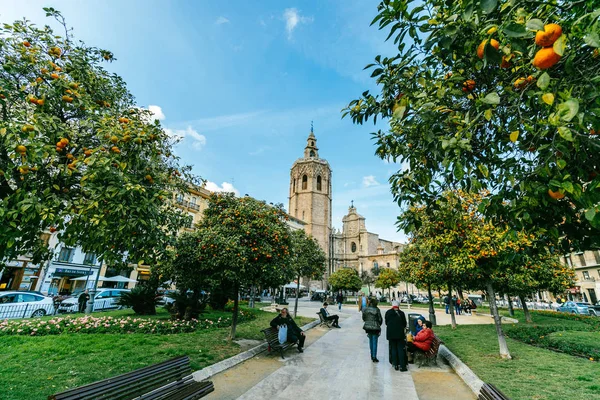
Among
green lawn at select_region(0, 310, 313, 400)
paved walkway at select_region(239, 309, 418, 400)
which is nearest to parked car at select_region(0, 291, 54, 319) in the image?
green lawn at select_region(0, 310, 313, 400)

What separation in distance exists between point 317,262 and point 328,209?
4143 cm

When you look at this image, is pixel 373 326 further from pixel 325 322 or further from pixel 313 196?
pixel 313 196

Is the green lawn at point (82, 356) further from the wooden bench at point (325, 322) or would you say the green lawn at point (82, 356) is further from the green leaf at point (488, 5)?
the green leaf at point (488, 5)

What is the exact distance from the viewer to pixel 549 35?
1638 millimetres

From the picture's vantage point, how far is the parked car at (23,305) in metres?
13.3

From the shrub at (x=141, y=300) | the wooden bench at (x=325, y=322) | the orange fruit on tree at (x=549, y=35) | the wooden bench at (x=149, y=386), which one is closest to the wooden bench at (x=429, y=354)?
the wooden bench at (x=149, y=386)

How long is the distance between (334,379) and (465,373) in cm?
292

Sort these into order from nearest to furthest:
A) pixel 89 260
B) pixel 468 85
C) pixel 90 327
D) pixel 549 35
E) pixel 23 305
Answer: pixel 549 35
pixel 468 85
pixel 90 327
pixel 23 305
pixel 89 260

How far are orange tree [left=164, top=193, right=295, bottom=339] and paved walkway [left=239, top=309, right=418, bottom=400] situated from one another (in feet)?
8.29

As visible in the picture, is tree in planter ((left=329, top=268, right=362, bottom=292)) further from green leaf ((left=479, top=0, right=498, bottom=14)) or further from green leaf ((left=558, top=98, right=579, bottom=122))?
green leaf ((left=479, top=0, right=498, bottom=14))

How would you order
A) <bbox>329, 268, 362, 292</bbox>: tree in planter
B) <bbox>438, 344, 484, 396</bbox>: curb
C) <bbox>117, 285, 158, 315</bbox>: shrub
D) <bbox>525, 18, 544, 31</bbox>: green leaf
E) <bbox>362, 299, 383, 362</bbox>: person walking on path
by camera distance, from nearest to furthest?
<bbox>525, 18, 544, 31</bbox>: green leaf
<bbox>438, 344, 484, 396</bbox>: curb
<bbox>362, 299, 383, 362</bbox>: person walking on path
<bbox>117, 285, 158, 315</bbox>: shrub
<bbox>329, 268, 362, 292</bbox>: tree in planter

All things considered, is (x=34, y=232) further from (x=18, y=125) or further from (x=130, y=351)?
(x=130, y=351)

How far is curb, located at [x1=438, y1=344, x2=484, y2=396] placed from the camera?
17.6 ft

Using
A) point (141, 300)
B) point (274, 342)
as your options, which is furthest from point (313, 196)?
point (274, 342)
